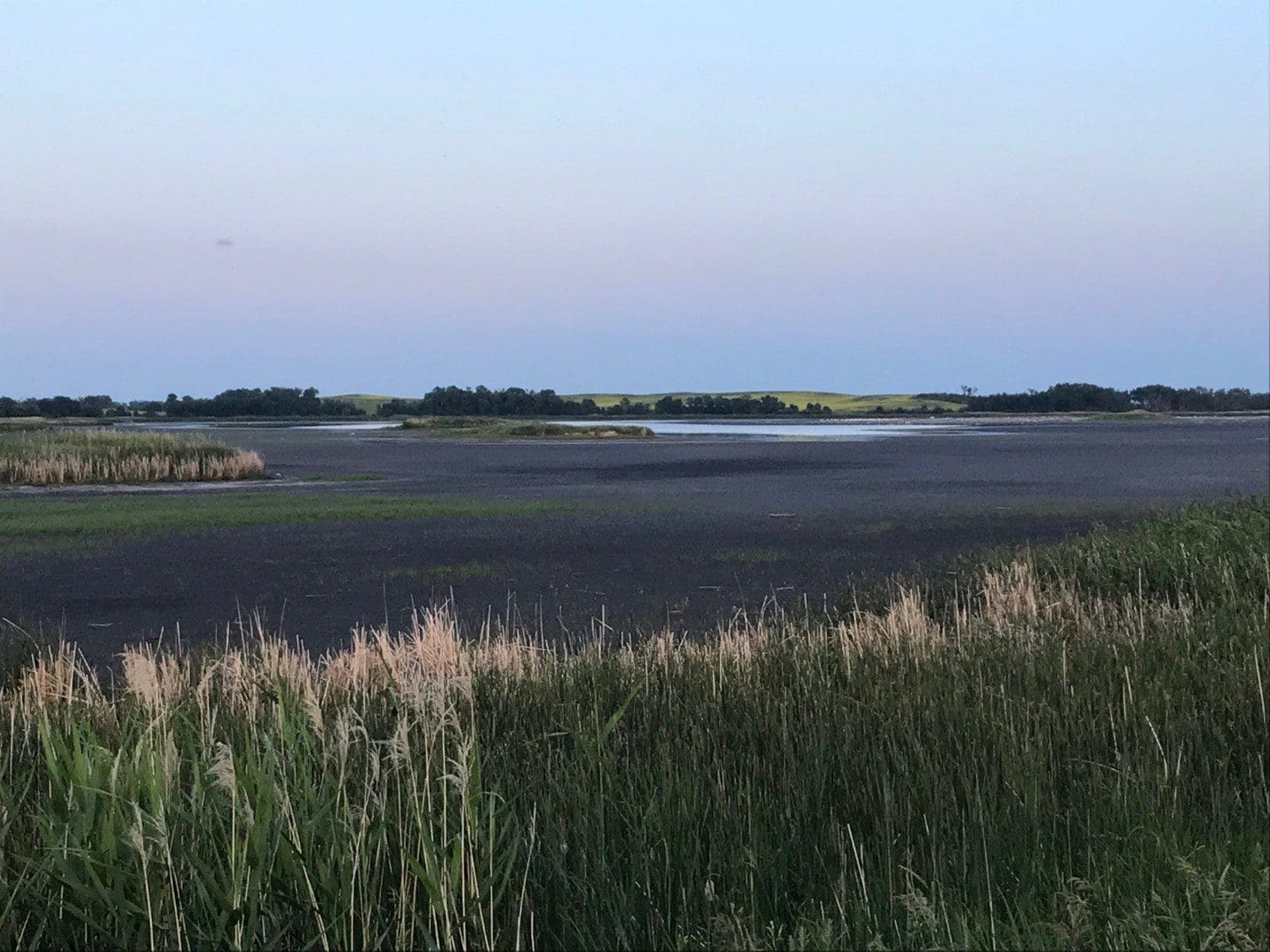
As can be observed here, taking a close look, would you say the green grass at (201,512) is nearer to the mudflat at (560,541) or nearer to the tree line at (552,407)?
the mudflat at (560,541)

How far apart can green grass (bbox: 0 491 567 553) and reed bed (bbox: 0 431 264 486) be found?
17.2ft

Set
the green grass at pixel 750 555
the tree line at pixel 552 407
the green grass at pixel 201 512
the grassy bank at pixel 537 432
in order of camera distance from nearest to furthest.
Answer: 1. the green grass at pixel 750 555
2. the green grass at pixel 201 512
3. the grassy bank at pixel 537 432
4. the tree line at pixel 552 407

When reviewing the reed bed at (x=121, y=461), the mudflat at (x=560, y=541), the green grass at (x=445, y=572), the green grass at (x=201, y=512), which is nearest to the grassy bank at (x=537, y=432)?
the mudflat at (x=560, y=541)

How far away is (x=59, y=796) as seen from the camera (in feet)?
13.5

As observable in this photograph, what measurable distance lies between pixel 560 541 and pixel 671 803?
51.1 ft

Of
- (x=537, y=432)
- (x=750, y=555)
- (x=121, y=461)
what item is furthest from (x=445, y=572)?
(x=537, y=432)

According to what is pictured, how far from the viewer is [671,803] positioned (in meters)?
4.84

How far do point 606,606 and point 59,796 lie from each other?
9570 millimetres

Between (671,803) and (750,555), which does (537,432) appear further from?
(671,803)

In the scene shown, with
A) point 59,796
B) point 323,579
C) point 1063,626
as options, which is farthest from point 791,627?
point 323,579

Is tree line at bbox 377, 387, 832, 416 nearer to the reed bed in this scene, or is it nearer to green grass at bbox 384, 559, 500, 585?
the reed bed

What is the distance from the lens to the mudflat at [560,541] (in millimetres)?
13578

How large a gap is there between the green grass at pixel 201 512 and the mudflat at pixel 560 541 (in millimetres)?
176

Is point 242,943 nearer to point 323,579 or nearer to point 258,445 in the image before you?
point 323,579
